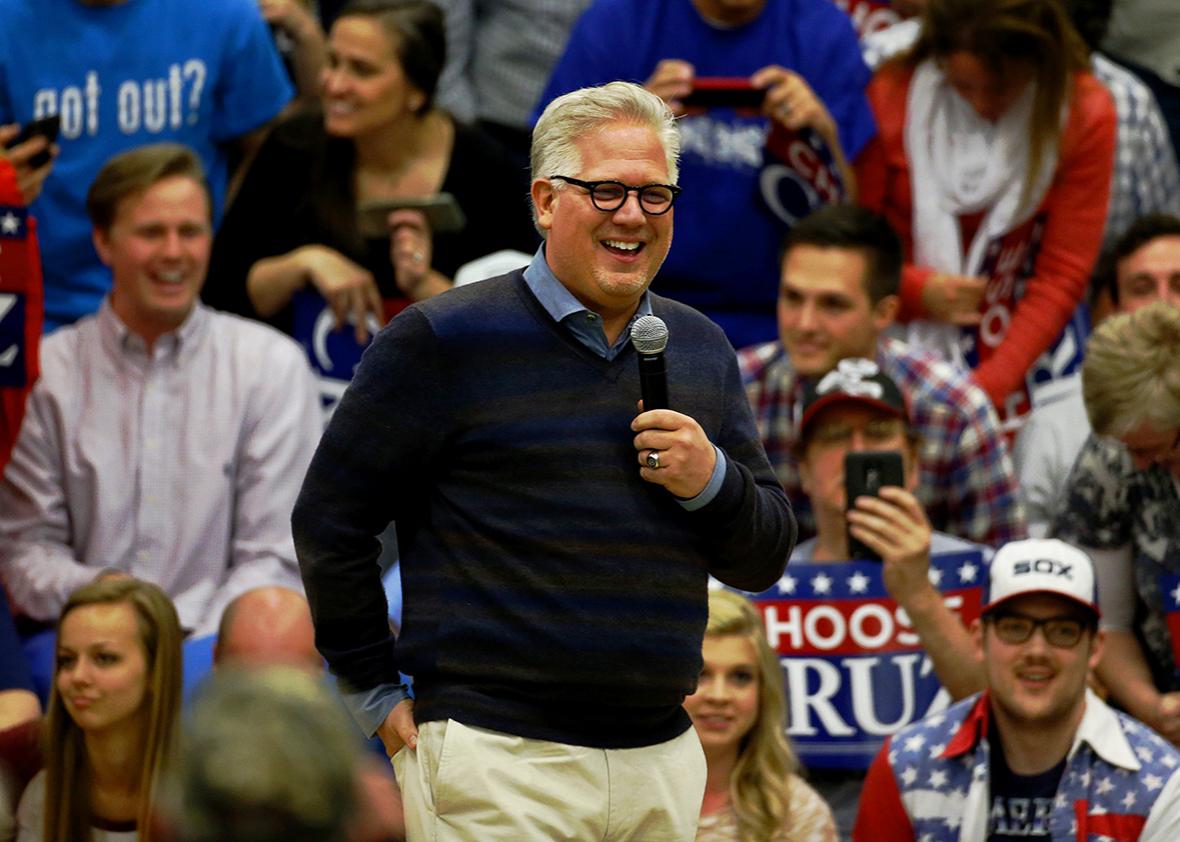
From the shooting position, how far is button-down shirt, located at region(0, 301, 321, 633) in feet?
18.4

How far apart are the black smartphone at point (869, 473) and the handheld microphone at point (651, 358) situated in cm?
208

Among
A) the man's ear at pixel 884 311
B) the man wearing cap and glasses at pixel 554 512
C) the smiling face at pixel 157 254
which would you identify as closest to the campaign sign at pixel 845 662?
the man's ear at pixel 884 311

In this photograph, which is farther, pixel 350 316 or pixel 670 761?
pixel 350 316

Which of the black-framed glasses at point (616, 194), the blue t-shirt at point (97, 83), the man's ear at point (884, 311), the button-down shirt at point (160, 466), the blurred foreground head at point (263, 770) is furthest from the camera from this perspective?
the blue t-shirt at point (97, 83)

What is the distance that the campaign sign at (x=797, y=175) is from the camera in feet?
20.1

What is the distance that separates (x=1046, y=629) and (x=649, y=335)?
6.59 feet

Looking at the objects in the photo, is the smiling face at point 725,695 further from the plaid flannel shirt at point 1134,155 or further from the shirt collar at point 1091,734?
the plaid flannel shirt at point 1134,155

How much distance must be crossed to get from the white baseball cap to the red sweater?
158 cm

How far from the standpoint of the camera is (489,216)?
6352mm

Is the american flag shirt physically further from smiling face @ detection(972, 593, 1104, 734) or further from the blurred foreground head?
the blurred foreground head

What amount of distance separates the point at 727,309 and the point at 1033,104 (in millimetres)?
1044

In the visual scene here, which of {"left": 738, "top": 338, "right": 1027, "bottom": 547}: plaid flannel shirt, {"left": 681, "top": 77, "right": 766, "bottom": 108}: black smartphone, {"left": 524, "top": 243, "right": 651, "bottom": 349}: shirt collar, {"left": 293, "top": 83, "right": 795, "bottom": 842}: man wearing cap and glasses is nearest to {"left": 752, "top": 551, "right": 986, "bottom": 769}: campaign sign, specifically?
{"left": 738, "top": 338, "right": 1027, "bottom": 547}: plaid flannel shirt

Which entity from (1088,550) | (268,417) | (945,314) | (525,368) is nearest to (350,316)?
Result: (268,417)

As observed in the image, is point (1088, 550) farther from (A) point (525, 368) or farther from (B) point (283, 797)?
(B) point (283, 797)
